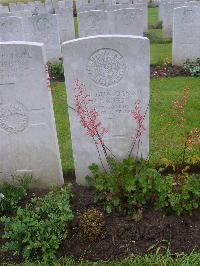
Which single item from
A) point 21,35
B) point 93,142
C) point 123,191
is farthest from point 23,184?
point 21,35

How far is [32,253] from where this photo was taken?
13.2ft

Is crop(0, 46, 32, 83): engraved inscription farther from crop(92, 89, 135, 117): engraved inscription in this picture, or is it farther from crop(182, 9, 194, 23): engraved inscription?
crop(182, 9, 194, 23): engraved inscription

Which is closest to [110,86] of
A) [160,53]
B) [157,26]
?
[160,53]

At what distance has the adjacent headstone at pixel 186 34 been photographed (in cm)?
907

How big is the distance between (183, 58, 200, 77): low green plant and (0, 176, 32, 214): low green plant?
5.42m

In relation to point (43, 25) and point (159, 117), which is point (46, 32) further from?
point (159, 117)

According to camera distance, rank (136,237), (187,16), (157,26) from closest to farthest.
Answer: (136,237) → (187,16) → (157,26)

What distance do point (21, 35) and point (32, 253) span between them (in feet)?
23.5

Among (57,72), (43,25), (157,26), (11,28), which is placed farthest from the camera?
(157,26)

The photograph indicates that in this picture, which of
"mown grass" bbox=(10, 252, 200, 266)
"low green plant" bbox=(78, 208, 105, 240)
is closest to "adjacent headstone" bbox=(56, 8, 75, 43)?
"low green plant" bbox=(78, 208, 105, 240)

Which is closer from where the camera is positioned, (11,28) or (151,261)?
(151,261)

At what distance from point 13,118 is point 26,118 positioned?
16 centimetres

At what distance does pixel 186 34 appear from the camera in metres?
9.33

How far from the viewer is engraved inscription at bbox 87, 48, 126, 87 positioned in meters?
4.35
